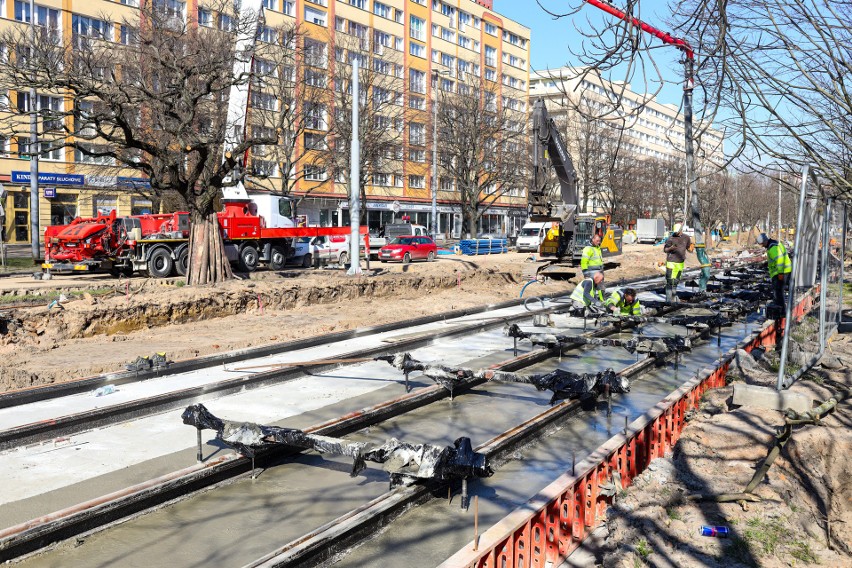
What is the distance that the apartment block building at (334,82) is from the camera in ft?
126

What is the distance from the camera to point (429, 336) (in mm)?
13203

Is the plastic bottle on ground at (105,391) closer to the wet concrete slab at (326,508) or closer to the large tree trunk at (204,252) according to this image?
the wet concrete slab at (326,508)

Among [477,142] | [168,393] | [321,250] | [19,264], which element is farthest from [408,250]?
[168,393]

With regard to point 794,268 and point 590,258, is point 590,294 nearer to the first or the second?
point 590,258

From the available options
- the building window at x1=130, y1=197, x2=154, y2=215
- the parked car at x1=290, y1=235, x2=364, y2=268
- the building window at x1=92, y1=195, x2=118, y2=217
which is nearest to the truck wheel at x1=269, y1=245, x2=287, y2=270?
the parked car at x1=290, y1=235, x2=364, y2=268

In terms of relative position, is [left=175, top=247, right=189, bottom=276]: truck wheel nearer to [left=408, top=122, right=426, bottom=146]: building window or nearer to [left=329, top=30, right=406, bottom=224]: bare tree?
[left=329, top=30, right=406, bottom=224]: bare tree

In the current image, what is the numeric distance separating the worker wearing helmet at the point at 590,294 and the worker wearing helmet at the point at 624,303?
24 centimetres

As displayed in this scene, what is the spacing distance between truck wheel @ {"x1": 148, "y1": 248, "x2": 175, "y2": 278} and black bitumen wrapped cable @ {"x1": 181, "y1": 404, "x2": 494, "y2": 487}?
1887 cm

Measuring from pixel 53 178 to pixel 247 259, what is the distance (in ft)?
64.3

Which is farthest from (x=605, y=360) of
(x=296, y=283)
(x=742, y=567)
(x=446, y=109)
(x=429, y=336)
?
(x=446, y=109)

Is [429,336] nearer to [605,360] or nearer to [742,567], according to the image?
[605,360]

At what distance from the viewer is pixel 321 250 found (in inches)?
1210

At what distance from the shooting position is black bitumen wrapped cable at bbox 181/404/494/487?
5328 millimetres

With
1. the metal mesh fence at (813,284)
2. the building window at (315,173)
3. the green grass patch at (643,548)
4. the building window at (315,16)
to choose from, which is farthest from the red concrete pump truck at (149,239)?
the building window at (315,16)
